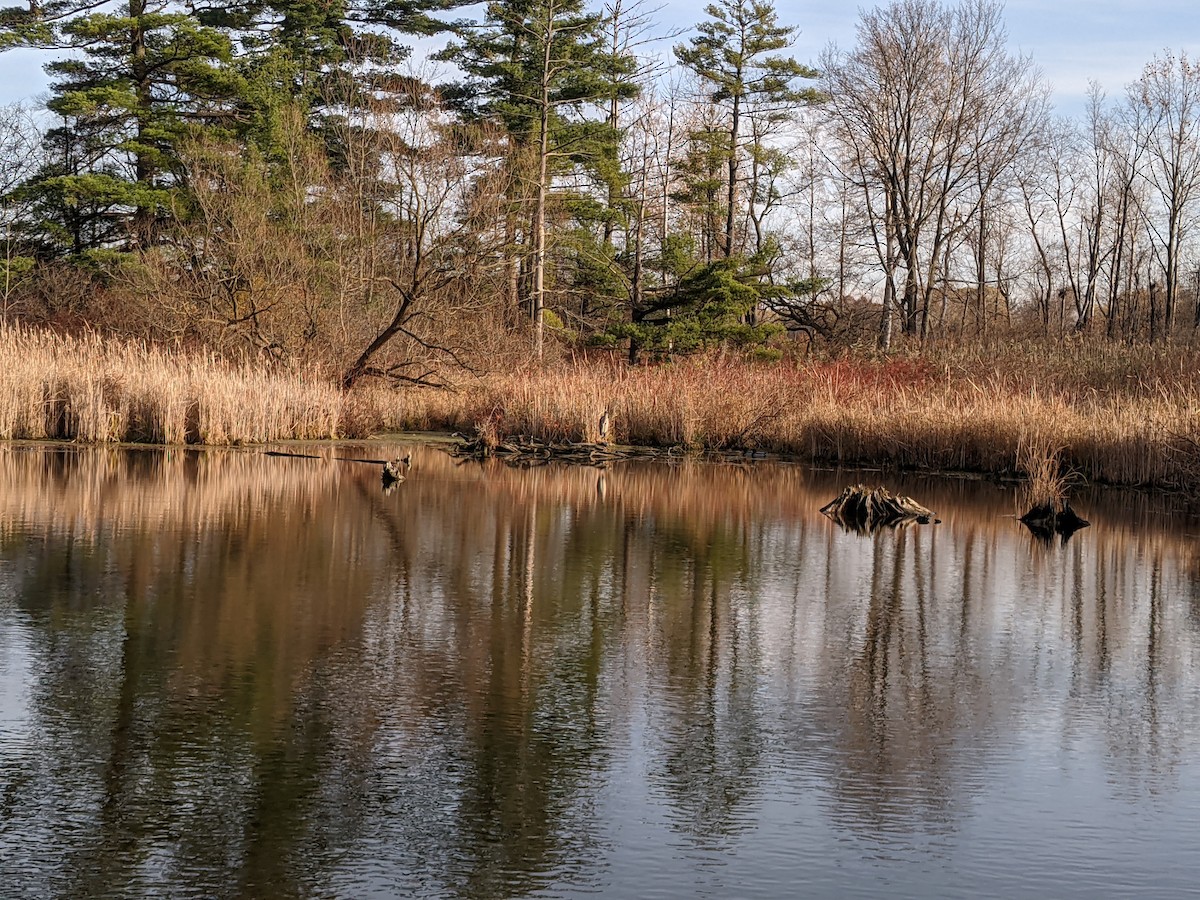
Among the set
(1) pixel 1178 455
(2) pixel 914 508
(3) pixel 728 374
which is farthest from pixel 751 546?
(3) pixel 728 374

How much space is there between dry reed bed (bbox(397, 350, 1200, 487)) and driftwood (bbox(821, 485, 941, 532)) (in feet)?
14.0

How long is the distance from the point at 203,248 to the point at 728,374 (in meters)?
→ 11.2

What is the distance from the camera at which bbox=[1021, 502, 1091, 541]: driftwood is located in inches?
420

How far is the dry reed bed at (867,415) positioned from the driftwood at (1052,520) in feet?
11.7

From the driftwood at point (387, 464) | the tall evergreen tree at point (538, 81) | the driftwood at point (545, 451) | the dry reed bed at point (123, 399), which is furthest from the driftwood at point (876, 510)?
the tall evergreen tree at point (538, 81)

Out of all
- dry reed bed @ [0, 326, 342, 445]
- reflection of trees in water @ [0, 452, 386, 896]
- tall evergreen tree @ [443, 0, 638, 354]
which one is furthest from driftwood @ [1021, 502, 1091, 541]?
tall evergreen tree @ [443, 0, 638, 354]

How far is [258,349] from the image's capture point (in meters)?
21.5

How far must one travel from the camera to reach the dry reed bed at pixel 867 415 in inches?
578

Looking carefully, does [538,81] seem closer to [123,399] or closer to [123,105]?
[123,105]

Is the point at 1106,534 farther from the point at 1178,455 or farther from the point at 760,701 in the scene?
the point at 760,701

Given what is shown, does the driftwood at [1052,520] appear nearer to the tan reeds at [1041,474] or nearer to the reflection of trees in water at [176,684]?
the tan reeds at [1041,474]

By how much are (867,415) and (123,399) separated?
31.2ft

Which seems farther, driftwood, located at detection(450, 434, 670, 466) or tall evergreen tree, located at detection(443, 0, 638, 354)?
tall evergreen tree, located at detection(443, 0, 638, 354)

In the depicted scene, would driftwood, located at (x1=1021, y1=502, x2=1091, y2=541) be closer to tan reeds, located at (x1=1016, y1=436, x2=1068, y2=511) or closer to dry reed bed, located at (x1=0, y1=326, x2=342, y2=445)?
tan reeds, located at (x1=1016, y1=436, x2=1068, y2=511)
